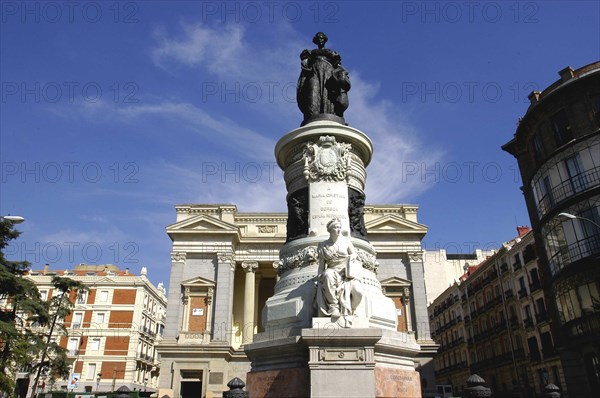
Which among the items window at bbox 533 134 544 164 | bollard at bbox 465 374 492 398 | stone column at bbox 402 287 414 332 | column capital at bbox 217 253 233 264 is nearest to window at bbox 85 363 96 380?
column capital at bbox 217 253 233 264

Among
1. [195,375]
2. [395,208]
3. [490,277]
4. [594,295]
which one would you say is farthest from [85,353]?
[594,295]

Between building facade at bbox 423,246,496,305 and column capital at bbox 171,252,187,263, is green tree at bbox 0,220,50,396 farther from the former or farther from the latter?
building facade at bbox 423,246,496,305

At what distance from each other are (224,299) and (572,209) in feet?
95.0

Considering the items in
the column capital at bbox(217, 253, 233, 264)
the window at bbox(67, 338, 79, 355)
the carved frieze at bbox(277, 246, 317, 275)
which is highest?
the column capital at bbox(217, 253, 233, 264)

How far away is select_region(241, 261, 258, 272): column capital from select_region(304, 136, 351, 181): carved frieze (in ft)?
116

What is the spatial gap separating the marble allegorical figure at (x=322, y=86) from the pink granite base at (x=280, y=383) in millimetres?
6246

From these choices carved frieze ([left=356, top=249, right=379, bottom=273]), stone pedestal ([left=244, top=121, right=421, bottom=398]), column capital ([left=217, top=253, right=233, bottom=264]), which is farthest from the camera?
column capital ([left=217, top=253, right=233, bottom=264])

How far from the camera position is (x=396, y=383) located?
8383 millimetres

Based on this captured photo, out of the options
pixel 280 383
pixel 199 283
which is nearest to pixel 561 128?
pixel 280 383

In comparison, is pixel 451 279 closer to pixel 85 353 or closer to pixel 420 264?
pixel 420 264

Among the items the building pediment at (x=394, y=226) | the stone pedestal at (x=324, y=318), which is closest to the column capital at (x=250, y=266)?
the building pediment at (x=394, y=226)

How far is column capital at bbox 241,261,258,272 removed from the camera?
45.0m

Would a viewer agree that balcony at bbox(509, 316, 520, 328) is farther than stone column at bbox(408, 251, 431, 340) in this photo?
Yes

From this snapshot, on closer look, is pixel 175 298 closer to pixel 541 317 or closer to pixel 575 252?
pixel 575 252
